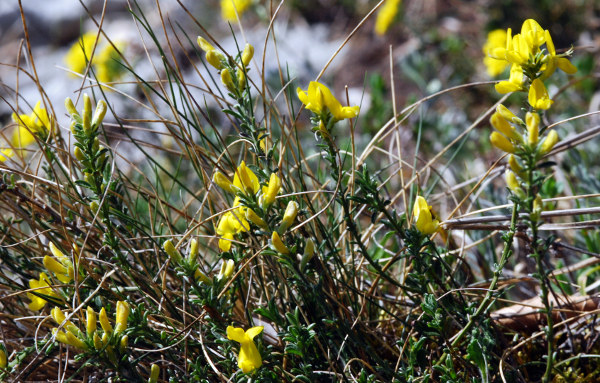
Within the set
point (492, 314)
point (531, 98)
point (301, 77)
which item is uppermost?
point (301, 77)

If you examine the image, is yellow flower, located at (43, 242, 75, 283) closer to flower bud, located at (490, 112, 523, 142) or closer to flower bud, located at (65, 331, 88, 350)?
flower bud, located at (65, 331, 88, 350)

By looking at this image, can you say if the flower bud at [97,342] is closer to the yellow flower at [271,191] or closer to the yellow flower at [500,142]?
the yellow flower at [271,191]

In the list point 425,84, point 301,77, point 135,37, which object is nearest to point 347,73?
point 301,77

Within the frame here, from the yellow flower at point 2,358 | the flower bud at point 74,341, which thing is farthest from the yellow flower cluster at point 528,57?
the yellow flower at point 2,358

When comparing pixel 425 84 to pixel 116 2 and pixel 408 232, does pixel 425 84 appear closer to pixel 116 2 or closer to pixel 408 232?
pixel 408 232

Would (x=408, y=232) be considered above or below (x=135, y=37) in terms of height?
below

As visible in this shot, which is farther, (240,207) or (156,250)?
(156,250)

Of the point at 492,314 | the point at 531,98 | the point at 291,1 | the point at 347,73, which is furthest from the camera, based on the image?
the point at 291,1
